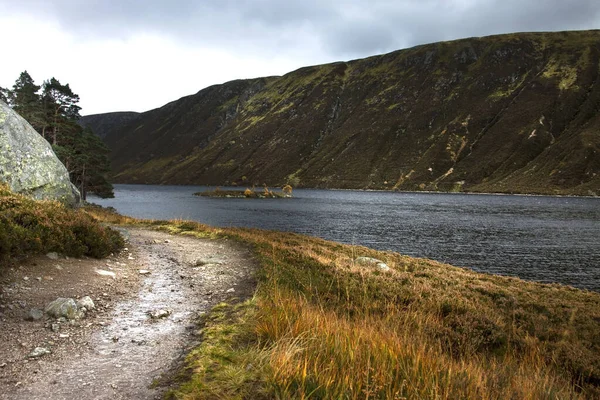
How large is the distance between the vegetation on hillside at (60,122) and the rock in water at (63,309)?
3773 centimetres

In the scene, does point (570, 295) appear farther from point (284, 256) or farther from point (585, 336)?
point (284, 256)

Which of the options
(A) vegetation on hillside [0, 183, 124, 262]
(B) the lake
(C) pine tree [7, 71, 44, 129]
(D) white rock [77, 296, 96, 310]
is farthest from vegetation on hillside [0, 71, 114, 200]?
(D) white rock [77, 296, 96, 310]

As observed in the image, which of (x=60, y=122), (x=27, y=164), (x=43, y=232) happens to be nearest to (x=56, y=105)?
(x=60, y=122)

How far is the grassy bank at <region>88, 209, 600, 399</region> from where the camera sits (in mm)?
4191

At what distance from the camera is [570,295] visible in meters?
A: 17.6

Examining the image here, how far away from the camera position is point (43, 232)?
11.0 m

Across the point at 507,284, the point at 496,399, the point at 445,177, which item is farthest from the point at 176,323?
the point at 445,177

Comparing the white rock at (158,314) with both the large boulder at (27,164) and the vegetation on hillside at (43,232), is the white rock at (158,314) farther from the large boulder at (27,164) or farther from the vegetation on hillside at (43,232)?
the large boulder at (27,164)

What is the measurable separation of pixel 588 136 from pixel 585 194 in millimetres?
40655

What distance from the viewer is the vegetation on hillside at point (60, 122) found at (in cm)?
4003

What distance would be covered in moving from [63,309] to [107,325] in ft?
3.49

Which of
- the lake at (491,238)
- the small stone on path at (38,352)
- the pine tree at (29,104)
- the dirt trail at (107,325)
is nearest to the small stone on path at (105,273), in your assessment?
the dirt trail at (107,325)

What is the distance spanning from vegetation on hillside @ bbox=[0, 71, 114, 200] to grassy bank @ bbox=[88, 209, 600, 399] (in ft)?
128

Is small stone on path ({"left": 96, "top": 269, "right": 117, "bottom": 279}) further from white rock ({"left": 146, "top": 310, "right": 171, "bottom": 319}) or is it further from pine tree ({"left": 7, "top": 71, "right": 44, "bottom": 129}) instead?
pine tree ({"left": 7, "top": 71, "right": 44, "bottom": 129})
